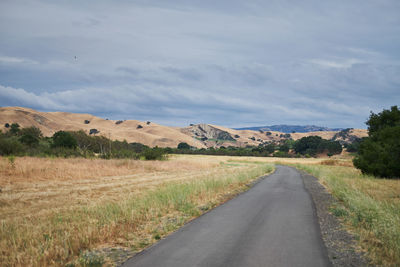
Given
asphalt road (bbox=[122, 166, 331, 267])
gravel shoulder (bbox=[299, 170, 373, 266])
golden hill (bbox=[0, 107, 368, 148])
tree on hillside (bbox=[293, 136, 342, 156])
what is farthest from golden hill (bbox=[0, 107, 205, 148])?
gravel shoulder (bbox=[299, 170, 373, 266])

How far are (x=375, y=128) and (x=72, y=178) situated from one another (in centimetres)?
3500

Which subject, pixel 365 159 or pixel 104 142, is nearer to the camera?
pixel 365 159

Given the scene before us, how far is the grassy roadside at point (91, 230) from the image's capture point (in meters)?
7.16

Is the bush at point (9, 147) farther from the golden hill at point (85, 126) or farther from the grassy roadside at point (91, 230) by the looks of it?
the golden hill at point (85, 126)

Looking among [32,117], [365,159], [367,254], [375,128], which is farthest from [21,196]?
[32,117]

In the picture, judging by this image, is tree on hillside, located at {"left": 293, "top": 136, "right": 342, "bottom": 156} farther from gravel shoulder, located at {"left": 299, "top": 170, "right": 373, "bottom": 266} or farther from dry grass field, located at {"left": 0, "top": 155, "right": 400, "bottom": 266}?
gravel shoulder, located at {"left": 299, "top": 170, "right": 373, "bottom": 266}

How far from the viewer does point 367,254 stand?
7.70 metres

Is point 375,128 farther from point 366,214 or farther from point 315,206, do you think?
point 366,214

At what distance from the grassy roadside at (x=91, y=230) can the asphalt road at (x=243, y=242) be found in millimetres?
822

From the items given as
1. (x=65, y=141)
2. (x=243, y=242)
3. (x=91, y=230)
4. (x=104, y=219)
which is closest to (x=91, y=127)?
(x=65, y=141)

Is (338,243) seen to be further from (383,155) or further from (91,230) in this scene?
(383,155)

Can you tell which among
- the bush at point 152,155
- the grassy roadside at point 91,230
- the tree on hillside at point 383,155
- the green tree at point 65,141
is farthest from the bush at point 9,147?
the tree on hillside at point 383,155

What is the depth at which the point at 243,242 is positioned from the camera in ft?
27.9

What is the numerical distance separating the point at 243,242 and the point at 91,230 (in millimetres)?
4235
